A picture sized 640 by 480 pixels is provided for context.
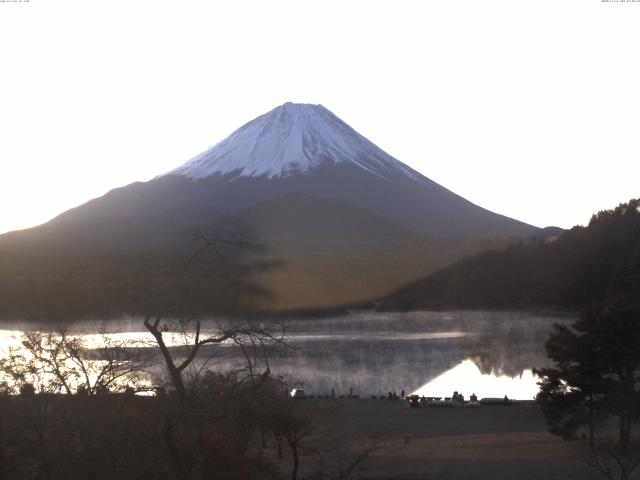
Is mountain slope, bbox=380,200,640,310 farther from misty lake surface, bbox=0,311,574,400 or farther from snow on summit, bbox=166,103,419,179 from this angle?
snow on summit, bbox=166,103,419,179

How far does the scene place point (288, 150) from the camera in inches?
2640

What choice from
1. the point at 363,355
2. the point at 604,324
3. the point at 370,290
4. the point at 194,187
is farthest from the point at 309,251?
the point at 194,187

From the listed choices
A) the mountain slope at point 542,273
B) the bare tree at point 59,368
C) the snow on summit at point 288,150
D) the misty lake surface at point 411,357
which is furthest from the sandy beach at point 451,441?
the snow on summit at point 288,150

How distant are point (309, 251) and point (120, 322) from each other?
23.6 m

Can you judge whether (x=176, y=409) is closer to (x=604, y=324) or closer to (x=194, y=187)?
(x=604, y=324)

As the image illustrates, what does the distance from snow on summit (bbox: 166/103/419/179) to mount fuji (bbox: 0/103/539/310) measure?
0.09 metres

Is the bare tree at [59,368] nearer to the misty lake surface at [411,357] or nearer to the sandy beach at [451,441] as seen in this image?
the sandy beach at [451,441]

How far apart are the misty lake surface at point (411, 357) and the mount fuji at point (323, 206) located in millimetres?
1027

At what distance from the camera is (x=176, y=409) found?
18.6 feet

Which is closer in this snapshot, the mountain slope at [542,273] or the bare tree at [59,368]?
the bare tree at [59,368]

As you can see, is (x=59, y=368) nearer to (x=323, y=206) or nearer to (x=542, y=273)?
(x=542, y=273)

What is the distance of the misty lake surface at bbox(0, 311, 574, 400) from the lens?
17.8 m

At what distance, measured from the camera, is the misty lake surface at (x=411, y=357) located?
1775 cm

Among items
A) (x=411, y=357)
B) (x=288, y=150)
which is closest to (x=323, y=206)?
(x=288, y=150)
